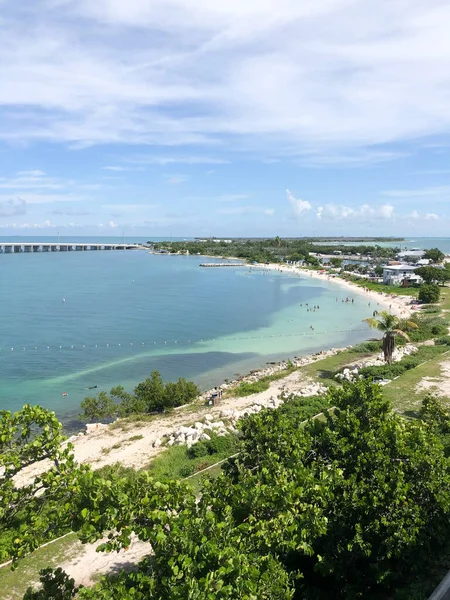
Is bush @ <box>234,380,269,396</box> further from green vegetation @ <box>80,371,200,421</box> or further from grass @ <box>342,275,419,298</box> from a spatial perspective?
grass @ <box>342,275,419,298</box>

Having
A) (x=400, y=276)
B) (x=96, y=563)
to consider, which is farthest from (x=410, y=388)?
(x=400, y=276)

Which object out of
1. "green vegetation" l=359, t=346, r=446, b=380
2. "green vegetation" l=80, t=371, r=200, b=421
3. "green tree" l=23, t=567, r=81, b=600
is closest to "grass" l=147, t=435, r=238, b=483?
"green tree" l=23, t=567, r=81, b=600

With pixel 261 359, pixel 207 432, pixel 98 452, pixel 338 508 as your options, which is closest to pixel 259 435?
pixel 338 508

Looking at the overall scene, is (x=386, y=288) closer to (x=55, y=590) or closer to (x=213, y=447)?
(x=213, y=447)

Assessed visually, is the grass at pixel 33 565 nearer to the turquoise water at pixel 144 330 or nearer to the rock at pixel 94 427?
the rock at pixel 94 427

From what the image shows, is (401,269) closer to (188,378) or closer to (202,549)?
(188,378)
